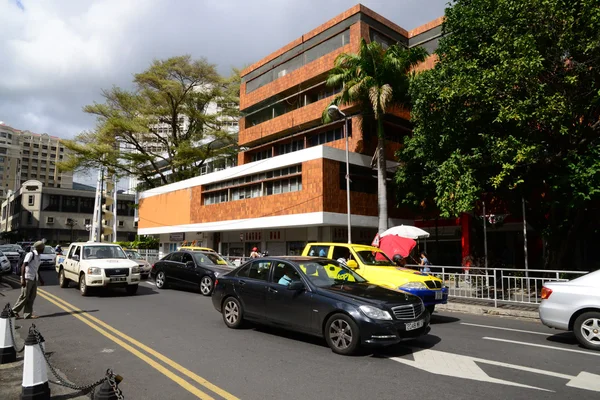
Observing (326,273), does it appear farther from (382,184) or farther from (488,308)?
(382,184)

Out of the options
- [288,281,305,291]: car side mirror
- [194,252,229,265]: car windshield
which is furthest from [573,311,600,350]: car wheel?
[194,252,229,265]: car windshield

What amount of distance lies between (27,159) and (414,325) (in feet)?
533

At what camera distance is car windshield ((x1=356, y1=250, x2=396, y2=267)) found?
424 inches

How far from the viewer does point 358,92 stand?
2147 centimetres

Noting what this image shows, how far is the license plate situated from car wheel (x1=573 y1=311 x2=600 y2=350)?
307cm

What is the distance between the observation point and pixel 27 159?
139375 millimetres

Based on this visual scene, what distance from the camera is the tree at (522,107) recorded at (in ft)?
40.4

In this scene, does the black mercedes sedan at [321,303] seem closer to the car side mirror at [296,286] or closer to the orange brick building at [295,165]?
the car side mirror at [296,286]

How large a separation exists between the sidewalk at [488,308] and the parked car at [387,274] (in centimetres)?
250

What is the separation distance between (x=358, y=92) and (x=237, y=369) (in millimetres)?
17982

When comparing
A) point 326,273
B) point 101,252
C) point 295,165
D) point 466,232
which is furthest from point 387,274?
point 295,165

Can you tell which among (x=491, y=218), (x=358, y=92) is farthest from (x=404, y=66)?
(x=491, y=218)

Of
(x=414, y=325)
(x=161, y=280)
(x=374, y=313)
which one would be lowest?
(x=161, y=280)

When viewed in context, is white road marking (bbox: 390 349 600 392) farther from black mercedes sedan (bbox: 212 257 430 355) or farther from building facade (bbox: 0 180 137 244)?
building facade (bbox: 0 180 137 244)
